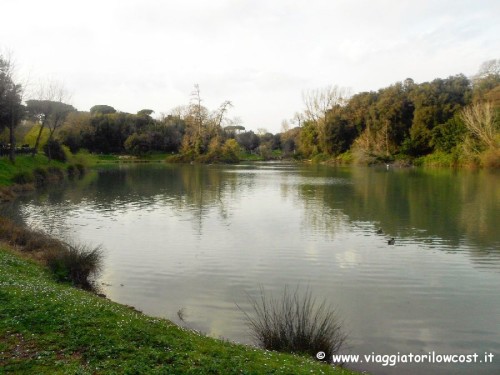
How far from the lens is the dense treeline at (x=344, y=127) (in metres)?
53.0

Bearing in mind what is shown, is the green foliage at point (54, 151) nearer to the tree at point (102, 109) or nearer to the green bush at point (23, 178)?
the green bush at point (23, 178)

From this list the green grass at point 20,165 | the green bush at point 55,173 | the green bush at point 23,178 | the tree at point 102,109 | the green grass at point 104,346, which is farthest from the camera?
the tree at point 102,109

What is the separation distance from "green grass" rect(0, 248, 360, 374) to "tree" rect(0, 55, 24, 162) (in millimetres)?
35001

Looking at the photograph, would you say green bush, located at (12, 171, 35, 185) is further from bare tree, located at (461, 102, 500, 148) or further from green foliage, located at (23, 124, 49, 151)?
bare tree, located at (461, 102, 500, 148)

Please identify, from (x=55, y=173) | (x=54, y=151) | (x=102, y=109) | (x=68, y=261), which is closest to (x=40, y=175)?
(x=55, y=173)

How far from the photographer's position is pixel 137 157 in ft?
327

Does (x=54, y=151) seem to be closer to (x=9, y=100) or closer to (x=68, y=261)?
(x=9, y=100)

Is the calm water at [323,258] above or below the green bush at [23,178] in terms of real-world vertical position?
below

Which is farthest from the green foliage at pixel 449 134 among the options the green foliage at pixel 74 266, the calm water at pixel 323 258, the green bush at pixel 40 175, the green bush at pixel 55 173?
the green foliage at pixel 74 266

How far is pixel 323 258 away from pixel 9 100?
34167mm

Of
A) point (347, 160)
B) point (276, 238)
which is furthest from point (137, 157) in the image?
point (276, 238)

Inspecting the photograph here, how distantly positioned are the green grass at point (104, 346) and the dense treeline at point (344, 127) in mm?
35788

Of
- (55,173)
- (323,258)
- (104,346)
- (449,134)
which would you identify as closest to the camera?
(104,346)

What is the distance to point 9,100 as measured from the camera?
38.5m
